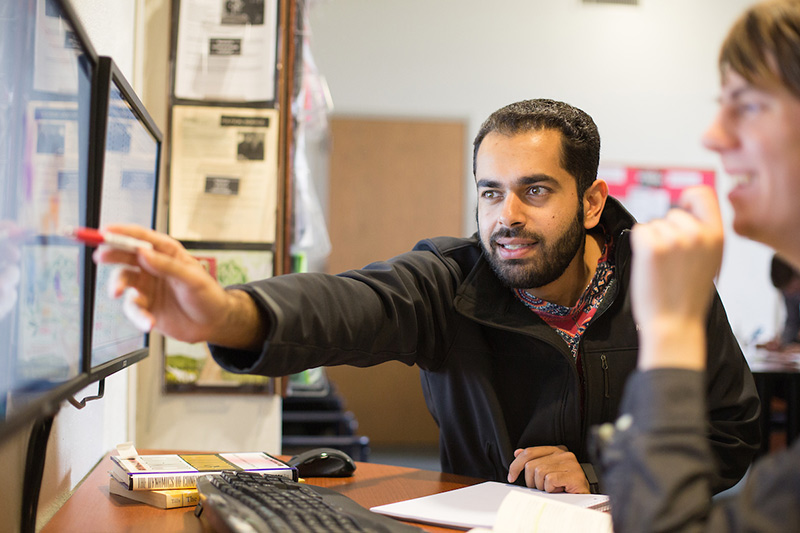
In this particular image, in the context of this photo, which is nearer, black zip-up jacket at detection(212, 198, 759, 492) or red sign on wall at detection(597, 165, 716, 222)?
black zip-up jacket at detection(212, 198, 759, 492)

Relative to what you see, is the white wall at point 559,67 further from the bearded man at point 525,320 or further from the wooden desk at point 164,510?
the wooden desk at point 164,510

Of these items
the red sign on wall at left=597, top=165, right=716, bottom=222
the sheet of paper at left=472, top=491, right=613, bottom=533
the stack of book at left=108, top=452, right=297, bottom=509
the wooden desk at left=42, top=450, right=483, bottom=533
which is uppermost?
the red sign on wall at left=597, top=165, right=716, bottom=222

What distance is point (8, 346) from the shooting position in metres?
0.65

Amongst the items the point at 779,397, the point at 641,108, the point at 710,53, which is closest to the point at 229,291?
the point at 779,397

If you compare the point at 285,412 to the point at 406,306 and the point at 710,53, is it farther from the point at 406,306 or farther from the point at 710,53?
the point at 710,53

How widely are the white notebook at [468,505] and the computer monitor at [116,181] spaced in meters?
0.45

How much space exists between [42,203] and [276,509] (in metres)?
0.42

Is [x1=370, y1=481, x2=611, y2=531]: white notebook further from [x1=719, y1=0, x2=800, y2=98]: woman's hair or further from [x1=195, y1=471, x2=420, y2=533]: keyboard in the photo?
[x1=719, y1=0, x2=800, y2=98]: woman's hair

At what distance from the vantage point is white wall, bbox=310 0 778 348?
4980 millimetres

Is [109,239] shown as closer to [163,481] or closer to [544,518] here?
[163,481]

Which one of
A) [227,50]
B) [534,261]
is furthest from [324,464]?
[227,50]

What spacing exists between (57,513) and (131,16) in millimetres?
1256

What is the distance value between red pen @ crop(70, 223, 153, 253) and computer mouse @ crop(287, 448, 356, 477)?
573 millimetres

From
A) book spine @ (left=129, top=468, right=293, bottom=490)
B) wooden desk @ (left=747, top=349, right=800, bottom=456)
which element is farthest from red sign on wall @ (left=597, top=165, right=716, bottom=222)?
book spine @ (left=129, top=468, right=293, bottom=490)
